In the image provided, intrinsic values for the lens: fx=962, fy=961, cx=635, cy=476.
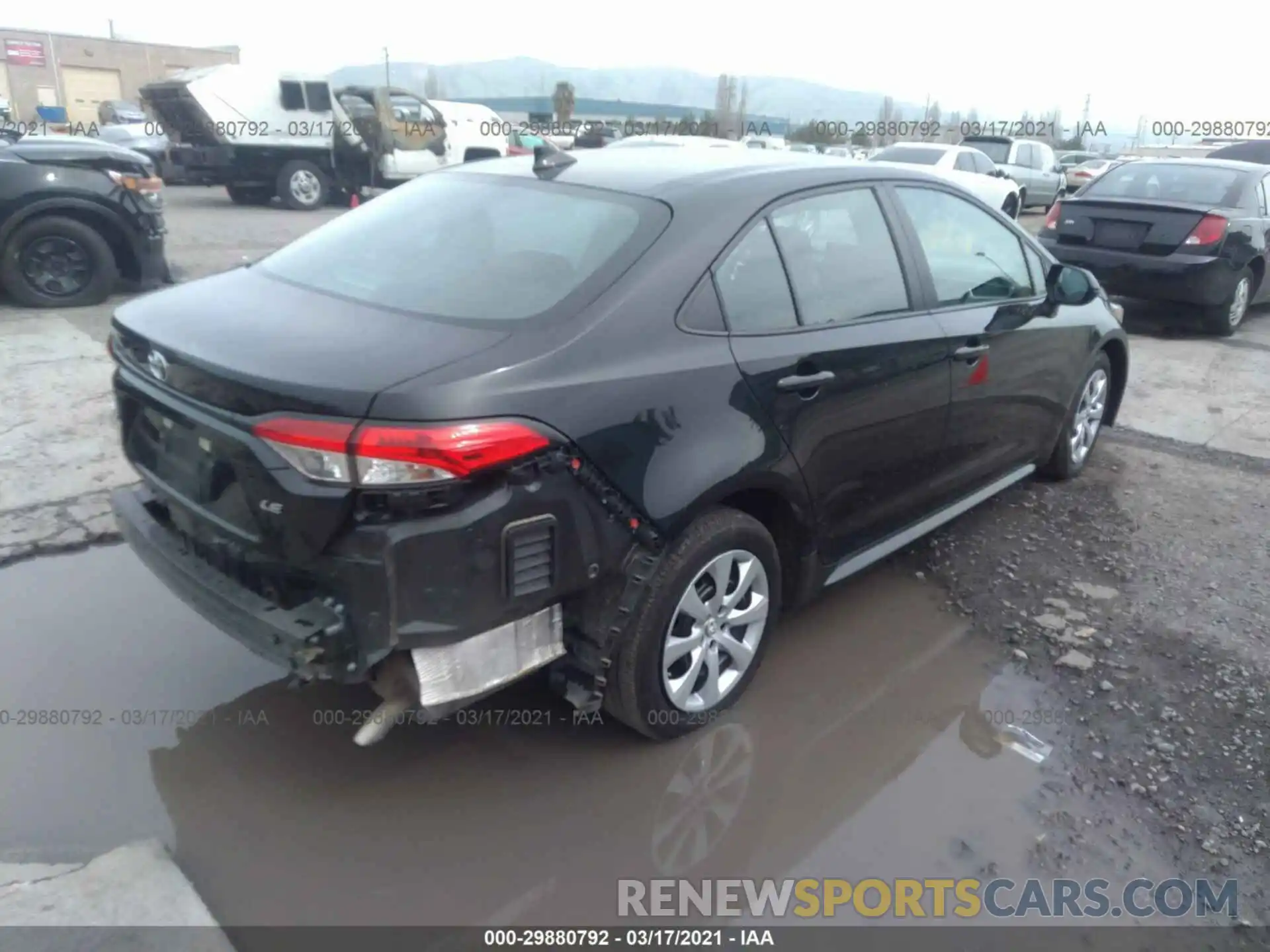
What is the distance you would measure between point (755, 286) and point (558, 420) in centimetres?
92

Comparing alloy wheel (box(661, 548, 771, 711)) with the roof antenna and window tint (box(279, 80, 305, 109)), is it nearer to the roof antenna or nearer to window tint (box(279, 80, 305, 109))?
the roof antenna

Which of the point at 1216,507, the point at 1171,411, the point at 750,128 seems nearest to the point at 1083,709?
the point at 1216,507

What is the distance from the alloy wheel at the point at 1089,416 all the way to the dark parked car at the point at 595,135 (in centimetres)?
1814

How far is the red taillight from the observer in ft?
26.5

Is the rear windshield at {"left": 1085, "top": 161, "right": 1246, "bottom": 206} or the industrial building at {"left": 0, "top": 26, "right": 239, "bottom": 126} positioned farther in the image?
the industrial building at {"left": 0, "top": 26, "right": 239, "bottom": 126}

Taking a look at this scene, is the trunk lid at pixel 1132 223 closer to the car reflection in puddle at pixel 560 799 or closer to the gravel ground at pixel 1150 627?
the gravel ground at pixel 1150 627

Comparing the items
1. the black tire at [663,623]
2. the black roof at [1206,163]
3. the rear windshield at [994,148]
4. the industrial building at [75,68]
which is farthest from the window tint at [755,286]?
the industrial building at [75,68]

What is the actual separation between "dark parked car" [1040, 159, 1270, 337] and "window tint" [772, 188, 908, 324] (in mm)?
5976

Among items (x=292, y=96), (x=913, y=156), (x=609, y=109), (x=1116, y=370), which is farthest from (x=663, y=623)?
(x=609, y=109)

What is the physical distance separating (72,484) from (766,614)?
3.29m

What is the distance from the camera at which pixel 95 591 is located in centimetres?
362

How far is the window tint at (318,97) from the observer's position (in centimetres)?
1597

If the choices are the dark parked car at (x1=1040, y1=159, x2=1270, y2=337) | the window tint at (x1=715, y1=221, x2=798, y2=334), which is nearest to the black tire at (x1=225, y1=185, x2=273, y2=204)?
the dark parked car at (x1=1040, y1=159, x2=1270, y2=337)

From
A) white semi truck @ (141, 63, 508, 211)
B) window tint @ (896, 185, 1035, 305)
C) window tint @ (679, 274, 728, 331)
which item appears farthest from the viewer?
white semi truck @ (141, 63, 508, 211)
